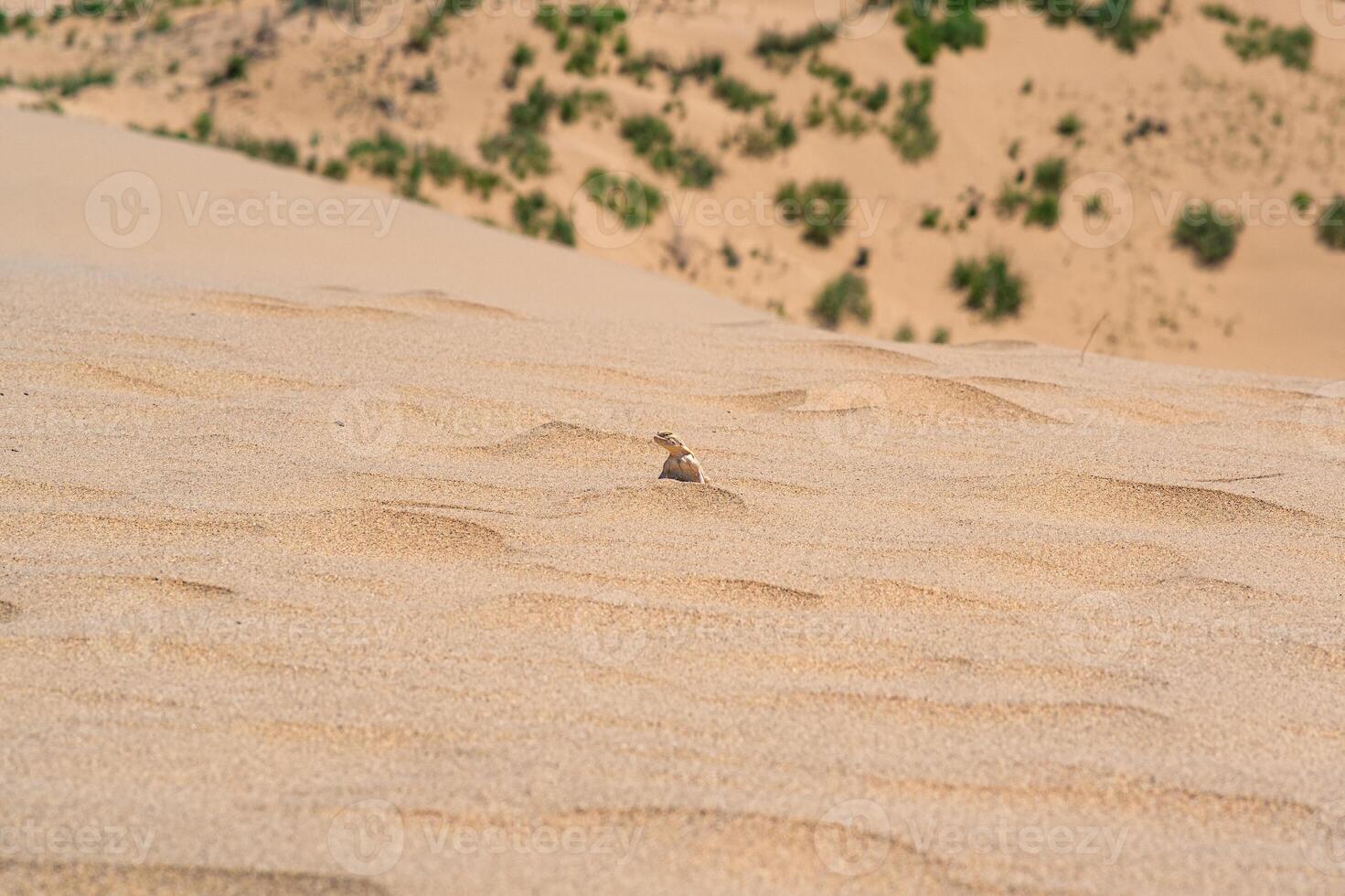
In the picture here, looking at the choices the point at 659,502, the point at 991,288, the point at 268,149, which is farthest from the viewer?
the point at 991,288

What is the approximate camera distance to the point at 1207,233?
31.7 feet

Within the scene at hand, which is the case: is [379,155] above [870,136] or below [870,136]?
below

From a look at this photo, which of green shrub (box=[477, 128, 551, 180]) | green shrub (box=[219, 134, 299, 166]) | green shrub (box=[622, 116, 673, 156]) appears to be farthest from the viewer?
green shrub (box=[622, 116, 673, 156])

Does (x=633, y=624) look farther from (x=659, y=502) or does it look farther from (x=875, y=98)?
(x=875, y=98)

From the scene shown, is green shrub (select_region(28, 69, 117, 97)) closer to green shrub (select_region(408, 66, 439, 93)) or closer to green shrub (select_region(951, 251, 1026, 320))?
green shrub (select_region(408, 66, 439, 93))

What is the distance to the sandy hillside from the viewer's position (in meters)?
8.68

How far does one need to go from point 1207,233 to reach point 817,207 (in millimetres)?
3020

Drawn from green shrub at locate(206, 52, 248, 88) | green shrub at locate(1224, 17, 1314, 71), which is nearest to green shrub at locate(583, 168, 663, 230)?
green shrub at locate(206, 52, 248, 88)

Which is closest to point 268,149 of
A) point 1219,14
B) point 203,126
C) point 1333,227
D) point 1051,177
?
point 203,126

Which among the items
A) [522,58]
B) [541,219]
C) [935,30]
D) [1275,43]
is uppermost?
[1275,43]

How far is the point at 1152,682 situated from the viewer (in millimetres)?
1790

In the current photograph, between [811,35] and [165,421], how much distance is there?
31.1 ft

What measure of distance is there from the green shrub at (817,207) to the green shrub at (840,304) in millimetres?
830

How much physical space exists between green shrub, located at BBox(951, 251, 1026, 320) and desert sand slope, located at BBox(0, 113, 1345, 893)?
537 cm
